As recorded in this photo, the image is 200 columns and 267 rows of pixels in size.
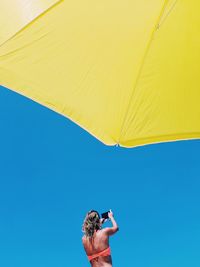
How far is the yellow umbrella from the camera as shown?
5.05 meters

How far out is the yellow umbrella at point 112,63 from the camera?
505 centimetres

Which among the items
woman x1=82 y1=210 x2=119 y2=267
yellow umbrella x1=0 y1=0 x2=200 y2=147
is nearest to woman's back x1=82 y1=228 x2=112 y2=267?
woman x1=82 y1=210 x2=119 y2=267

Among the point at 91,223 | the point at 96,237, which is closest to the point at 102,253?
the point at 96,237

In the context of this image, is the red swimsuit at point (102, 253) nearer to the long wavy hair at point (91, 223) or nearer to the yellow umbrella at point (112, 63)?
the long wavy hair at point (91, 223)

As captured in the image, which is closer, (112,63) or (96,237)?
(112,63)

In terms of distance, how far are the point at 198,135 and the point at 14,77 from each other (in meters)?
2.14

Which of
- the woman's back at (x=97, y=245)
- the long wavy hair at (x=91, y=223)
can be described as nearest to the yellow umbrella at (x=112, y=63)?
the long wavy hair at (x=91, y=223)

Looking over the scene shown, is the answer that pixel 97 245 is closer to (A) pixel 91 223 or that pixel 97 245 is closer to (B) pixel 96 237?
(B) pixel 96 237

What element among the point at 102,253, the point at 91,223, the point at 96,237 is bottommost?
the point at 102,253

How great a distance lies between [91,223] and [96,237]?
0.27 metres

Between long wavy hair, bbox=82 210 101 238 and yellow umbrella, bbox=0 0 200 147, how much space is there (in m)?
3.46

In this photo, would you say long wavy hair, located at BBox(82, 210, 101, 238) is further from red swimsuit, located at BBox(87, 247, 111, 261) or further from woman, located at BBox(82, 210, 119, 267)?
red swimsuit, located at BBox(87, 247, 111, 261)

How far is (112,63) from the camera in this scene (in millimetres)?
5180

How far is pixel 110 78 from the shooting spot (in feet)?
16.9
